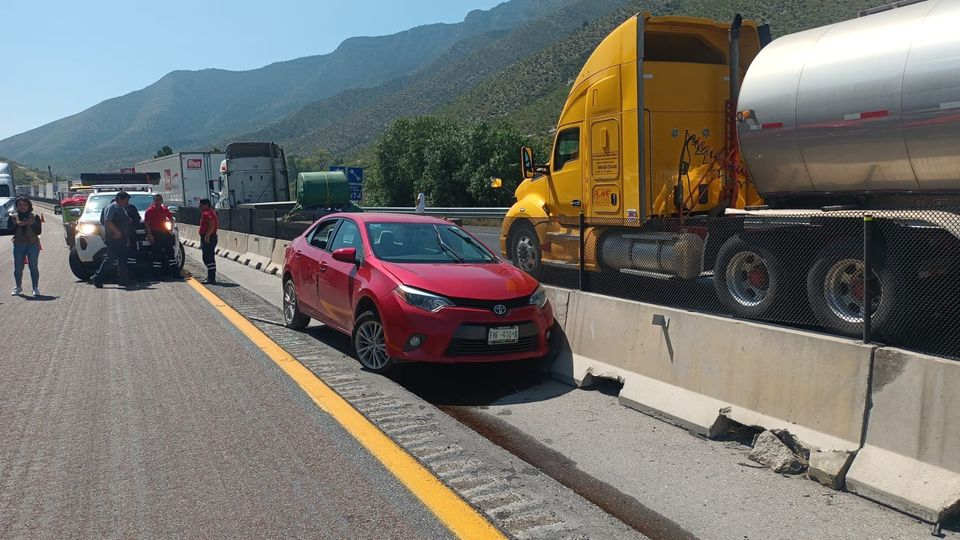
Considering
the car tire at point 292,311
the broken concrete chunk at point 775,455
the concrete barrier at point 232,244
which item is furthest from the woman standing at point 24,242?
the broken concrete chunk at point 775,455

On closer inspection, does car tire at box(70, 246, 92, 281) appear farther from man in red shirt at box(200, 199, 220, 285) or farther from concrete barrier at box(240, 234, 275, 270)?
concrete barrier at box(240, 234, 275, 270)

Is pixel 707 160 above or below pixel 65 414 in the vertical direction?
above

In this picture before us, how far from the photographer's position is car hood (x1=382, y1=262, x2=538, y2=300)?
22.4ft

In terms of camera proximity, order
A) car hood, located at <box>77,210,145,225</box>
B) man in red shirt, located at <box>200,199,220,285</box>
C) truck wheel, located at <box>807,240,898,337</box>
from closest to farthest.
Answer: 1. truck wheel, located at <box>807,240,898,337</box>
2. man in red shirt, located at <box>200,199,220,285</box>
3. car hood, located at <box>77,210,145,225</box>

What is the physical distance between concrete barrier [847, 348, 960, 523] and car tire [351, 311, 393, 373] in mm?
4040

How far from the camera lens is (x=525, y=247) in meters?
12.8

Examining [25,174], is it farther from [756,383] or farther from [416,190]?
[756,383]

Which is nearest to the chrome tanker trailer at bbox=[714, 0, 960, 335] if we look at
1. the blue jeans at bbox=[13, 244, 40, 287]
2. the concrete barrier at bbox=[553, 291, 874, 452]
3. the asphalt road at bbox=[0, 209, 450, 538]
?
the concrete barrier at bbox=[553, 291, 874, 452]

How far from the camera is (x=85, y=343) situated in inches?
340

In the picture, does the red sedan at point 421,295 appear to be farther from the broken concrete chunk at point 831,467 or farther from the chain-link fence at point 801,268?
the broken concrete chunk at point 831,467

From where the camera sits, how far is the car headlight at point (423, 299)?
22.0ft

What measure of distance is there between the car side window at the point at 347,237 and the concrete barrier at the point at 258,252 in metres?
8.90

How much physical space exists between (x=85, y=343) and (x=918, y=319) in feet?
27.5

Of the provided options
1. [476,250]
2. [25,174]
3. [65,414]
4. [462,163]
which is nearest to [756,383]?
[476,250]
